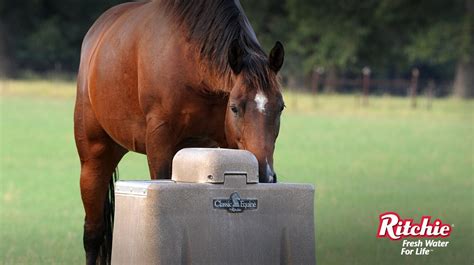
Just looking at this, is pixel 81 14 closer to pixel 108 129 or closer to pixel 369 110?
pixel 369 110

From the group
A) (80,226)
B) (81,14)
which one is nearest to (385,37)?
(81,14)

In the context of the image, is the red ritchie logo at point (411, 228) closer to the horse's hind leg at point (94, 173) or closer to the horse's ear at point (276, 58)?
the horse's hind leg at point (94, 173)

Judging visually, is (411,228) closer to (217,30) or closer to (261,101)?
(217,30)

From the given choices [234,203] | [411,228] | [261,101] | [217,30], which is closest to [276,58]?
[261,101]

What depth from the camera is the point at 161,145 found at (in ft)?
23.4

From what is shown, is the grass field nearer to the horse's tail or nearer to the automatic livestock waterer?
the horse's tail

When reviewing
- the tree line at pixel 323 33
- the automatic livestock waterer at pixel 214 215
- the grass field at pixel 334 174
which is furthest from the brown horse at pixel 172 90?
the tree line at pixel 323 33

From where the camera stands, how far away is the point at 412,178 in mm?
19078

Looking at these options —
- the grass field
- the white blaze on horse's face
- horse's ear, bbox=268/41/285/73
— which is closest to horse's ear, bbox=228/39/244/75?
horse's ear, bbox=268/41/285/73

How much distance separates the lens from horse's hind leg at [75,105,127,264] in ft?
28.5

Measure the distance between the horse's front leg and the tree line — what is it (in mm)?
47288

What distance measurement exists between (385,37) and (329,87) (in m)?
9.56

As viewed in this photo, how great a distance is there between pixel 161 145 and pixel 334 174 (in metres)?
12.7

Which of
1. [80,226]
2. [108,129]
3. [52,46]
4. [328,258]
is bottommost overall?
[52,46]
